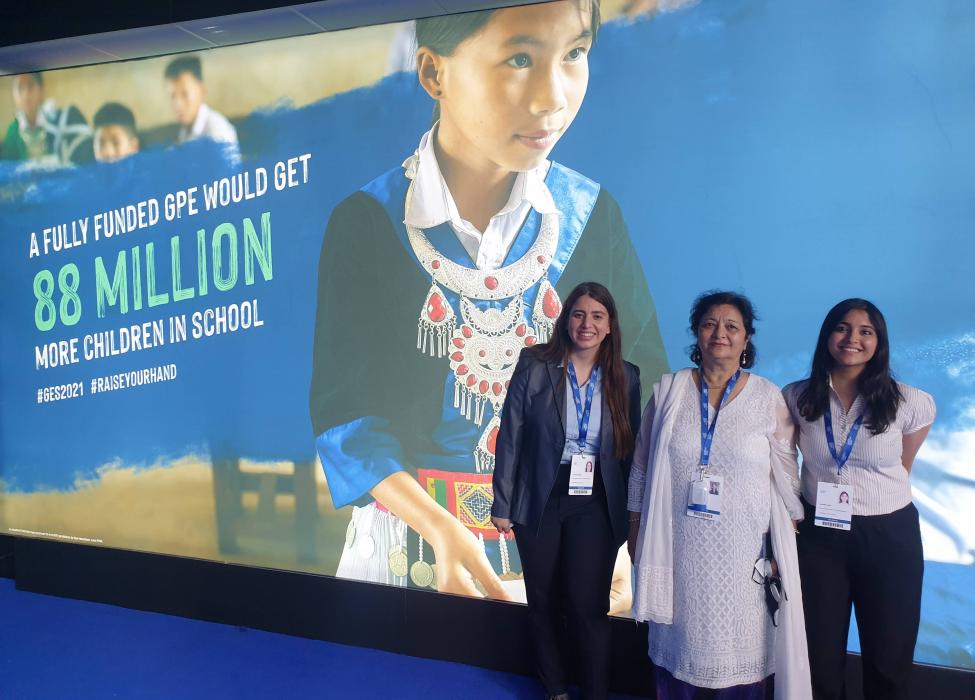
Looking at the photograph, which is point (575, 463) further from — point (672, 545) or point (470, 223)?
point (470, 223)

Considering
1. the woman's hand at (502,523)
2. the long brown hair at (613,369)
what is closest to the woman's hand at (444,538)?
the woman's hand at (502,523)

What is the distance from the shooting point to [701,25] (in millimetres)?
2547

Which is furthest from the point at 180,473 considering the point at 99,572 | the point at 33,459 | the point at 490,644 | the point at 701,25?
the point at 701,25

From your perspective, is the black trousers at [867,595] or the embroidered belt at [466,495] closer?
the black trousers at [867,595]

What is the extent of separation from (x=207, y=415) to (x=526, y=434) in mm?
1956

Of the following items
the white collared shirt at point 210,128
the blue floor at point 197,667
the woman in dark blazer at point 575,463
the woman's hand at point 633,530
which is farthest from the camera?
the white collared shirt at point 210,128

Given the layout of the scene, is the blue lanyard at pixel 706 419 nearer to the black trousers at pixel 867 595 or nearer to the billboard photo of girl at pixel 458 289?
the black trousers at pixel 867 595

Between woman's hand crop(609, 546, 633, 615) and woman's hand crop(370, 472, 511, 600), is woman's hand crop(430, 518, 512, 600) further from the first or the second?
woman's hand crop(609, 546, 633, 615)

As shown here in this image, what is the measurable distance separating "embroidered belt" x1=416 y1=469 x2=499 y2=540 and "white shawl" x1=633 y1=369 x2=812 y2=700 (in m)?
1.07

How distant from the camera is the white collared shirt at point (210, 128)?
131 inches

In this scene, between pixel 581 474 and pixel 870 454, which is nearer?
pixel 870 454

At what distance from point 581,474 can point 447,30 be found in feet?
6.62

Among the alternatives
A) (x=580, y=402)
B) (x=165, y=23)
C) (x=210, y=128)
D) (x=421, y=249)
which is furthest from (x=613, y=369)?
(x=165, y=23)

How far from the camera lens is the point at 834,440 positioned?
6.14 feet
